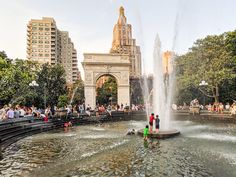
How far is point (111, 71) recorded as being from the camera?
130 feet

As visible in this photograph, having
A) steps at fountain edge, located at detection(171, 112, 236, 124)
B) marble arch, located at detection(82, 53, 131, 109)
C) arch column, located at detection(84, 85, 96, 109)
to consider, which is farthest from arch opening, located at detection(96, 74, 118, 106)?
steps at fountain edge, located at detection(171, 112, 236, 124)

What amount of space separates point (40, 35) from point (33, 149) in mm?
84282

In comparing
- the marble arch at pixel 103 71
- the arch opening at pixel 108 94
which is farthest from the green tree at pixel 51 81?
the arch opening at pixel 108 94

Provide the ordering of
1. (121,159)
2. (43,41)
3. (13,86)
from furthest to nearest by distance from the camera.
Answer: (43,41) < (13,86) < (121,159)

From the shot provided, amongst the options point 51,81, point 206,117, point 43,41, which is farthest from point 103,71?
point 43,41

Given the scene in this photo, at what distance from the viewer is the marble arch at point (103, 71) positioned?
38750 millimetres

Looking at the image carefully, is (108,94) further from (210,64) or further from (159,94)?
(159,94)

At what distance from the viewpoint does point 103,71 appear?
39.4m

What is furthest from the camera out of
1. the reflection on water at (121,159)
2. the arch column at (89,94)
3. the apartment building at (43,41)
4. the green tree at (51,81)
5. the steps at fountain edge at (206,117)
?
the apartment building at (43,41)

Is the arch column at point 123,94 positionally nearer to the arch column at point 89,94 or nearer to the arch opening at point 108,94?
the arch column at point 89,94

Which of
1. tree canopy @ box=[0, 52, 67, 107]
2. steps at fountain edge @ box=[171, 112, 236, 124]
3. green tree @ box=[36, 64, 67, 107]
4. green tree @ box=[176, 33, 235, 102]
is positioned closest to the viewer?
steps at fountain edge @ box=[171, 112, 236, 124]

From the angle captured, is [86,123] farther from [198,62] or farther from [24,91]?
[198,62]

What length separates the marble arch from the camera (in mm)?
38750

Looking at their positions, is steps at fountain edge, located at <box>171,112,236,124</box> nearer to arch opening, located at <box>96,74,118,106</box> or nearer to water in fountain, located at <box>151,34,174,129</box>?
water in fountain, located at <box>151,34,174,129</box>
